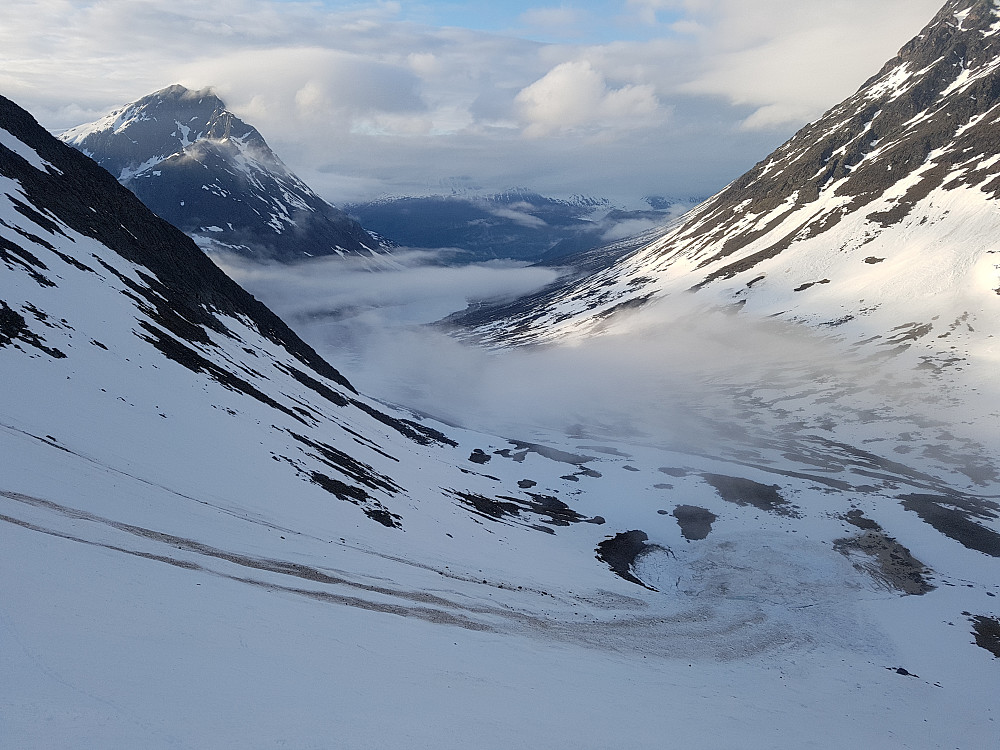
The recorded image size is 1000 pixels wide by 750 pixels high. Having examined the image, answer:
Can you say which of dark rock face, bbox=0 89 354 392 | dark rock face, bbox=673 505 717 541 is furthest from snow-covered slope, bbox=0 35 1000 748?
dark rock face, bbox=0 89 354 392

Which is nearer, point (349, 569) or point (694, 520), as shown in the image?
point (349, 569)

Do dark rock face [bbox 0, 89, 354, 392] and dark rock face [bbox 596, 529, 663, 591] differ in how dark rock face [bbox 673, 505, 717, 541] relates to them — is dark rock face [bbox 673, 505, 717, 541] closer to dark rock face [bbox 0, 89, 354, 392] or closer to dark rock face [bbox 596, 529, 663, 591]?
dark rock face [bbox 596, 529, 663, 591]

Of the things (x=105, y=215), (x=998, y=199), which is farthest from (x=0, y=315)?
(x=998, y=199)

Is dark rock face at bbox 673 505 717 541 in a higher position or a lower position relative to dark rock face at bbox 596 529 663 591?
higher

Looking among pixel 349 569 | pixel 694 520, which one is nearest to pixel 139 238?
pixel 349 569

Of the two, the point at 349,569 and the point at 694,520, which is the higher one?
the point at 694,520

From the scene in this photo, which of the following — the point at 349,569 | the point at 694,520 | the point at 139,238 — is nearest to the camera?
the point at 349,569

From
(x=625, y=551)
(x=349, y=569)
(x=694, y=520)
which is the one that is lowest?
(x=349, y=569)

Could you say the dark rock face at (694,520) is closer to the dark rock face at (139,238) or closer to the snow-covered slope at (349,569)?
the snow-covered slope at (349,569)

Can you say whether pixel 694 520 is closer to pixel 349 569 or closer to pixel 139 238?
pixel 349 569
